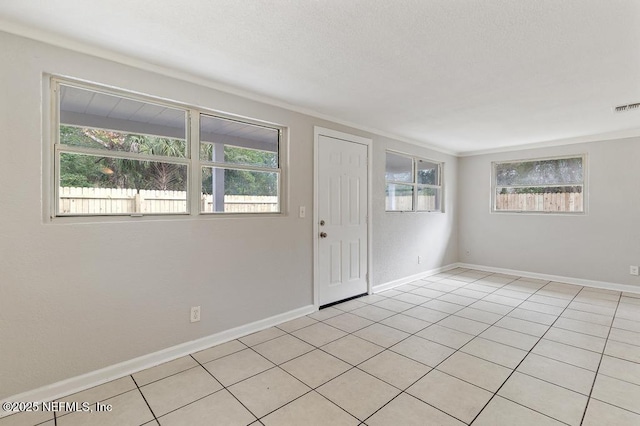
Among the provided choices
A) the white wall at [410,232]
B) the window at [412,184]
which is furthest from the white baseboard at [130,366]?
the window at [412,184]

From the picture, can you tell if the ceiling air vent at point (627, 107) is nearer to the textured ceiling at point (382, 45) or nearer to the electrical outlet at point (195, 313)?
the textured ceiling at point (382, 45)

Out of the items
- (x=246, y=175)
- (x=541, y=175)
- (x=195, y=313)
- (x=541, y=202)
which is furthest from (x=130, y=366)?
(x=541, y=175)

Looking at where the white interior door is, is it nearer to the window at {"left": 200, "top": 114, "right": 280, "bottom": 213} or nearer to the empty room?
the empty room

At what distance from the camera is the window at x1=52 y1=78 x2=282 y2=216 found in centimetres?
215

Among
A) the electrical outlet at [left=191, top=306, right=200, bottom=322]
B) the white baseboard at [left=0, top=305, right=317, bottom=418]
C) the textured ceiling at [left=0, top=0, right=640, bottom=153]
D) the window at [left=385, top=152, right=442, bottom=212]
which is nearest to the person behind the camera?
the textured ceiling at [left=0, top=0, right=640, bottom=153]

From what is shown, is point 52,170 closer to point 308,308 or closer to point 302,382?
point 302,382

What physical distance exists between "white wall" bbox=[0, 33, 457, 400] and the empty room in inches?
0.6

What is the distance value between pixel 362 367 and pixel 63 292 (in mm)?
2172

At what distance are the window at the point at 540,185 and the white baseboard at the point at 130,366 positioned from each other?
4.77 m

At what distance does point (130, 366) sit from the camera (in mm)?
2279

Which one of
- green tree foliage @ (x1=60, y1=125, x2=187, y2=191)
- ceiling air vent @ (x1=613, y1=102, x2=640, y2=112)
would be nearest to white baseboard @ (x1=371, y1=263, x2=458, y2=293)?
green tree foliage @ (x1=60, y1=125, x2=187, y2=191)

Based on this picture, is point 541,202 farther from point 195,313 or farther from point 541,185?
point 195,313

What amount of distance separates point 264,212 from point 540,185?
188 inches

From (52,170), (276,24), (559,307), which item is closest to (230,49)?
(276,24)
